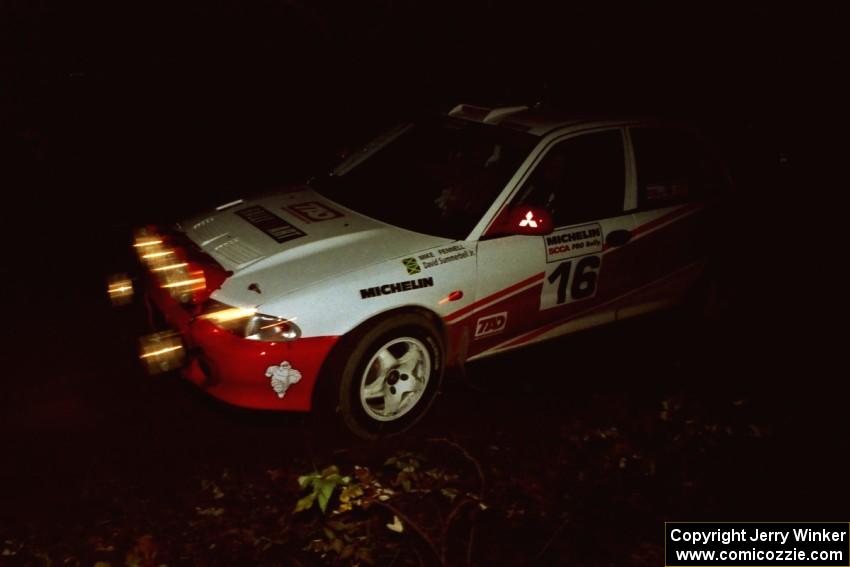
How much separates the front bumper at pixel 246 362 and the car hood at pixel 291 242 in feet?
0.77

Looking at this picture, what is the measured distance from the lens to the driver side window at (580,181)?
3734 mm

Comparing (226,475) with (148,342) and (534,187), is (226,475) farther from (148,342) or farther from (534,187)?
(534,187)

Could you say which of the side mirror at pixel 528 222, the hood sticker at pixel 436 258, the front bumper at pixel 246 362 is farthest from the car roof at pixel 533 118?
the front bumper at pixel 246 362

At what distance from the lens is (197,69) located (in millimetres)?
8336

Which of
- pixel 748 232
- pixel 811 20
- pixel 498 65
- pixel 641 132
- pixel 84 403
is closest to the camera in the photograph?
pixel 84 403

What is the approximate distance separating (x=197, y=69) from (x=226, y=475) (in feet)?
22.2

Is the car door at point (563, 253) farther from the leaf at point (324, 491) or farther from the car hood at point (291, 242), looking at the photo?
the leaf at point (324, 491)

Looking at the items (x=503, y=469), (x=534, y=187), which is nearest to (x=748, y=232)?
(x=534, y=187)

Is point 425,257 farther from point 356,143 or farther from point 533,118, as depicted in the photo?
point 356,143

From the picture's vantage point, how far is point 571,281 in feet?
12.7

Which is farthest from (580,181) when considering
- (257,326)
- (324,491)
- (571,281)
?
(324,491)

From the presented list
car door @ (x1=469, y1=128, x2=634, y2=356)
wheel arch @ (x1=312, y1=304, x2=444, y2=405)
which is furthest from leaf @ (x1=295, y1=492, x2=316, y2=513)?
car door @ (x1=469, y1=128, x2=634, y2=356)

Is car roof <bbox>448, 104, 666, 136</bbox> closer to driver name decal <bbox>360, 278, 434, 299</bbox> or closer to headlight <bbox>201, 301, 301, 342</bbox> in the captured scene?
driver name decal <bbox>360, 278, 434, 299</bbox>

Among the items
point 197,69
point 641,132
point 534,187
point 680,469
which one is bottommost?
point 680,469
